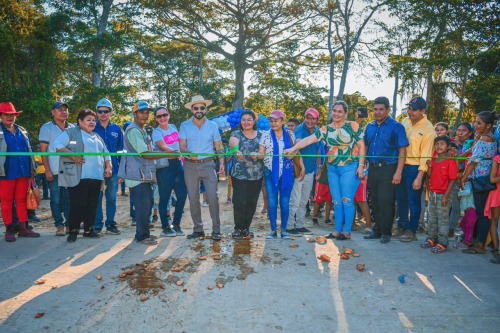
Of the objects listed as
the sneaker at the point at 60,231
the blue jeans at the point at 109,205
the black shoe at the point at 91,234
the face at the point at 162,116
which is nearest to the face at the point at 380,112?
the face at the point at 162,116

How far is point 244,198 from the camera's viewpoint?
4.84m

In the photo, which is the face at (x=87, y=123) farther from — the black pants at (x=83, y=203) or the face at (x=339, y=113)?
the face at (x=339, y=113)

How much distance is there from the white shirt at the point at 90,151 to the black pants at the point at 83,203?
110 mm

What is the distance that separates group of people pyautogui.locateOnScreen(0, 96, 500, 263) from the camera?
14.8ft

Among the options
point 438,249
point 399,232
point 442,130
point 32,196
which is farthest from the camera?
→ point 442,130

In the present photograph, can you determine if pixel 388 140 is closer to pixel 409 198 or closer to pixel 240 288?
pixel 409 198

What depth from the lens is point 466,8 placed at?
54.9 feet

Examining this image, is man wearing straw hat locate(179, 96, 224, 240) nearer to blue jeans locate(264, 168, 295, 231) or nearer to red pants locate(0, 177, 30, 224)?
blue jeans locate(264, 168, 295, 231)

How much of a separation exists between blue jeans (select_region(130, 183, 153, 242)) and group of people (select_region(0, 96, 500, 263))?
0.01 meters

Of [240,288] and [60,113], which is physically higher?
[60,113]

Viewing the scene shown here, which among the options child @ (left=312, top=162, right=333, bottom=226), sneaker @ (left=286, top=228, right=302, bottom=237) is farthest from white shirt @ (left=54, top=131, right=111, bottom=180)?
child @ (left=312, top=162, right=333, bottom=226)

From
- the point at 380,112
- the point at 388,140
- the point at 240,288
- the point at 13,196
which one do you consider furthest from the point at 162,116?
the point at 388,140

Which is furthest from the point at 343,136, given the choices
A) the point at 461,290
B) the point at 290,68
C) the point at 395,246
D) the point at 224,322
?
the point at 290,68

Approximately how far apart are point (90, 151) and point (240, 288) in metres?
3.02
